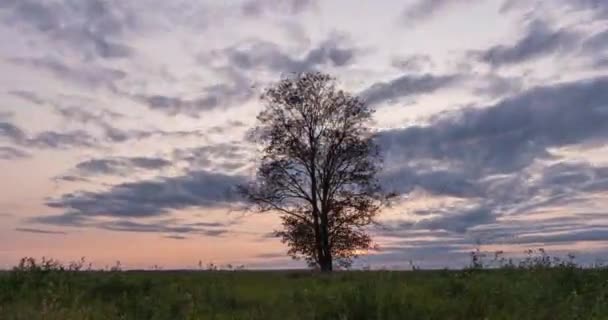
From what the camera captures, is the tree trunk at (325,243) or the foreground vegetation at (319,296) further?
the tree trunk at (325,243)

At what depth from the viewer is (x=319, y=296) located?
1775 centimetres

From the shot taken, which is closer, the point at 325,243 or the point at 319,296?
the point at 319,296

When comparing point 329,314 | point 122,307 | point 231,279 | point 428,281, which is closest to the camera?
point 329,314

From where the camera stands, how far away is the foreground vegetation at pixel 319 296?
51.5 ft

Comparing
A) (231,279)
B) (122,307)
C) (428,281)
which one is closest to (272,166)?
(231,279)

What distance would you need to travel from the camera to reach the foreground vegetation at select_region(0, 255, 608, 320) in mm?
15695

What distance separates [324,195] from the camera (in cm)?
4269

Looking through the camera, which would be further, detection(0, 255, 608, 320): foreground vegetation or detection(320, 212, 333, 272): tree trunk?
detection(320, 212, 333, 272): tree trunk

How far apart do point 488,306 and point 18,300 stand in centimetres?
1081

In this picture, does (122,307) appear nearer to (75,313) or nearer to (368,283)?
(75,313)

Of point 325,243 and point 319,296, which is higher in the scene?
point 325,243

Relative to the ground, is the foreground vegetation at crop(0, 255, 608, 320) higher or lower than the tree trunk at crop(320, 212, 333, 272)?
lower

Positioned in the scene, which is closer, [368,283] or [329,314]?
[329,314]

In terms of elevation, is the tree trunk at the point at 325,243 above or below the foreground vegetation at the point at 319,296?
above
